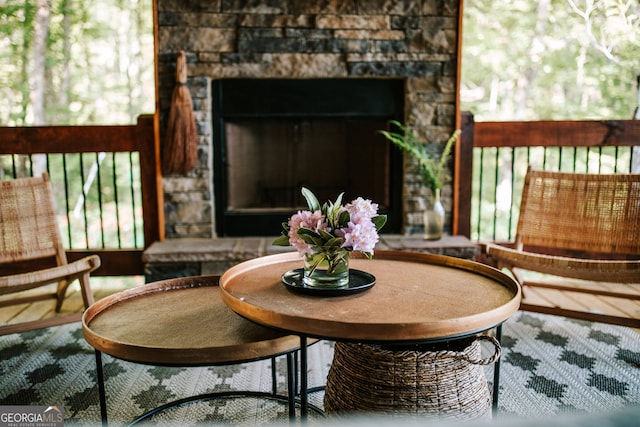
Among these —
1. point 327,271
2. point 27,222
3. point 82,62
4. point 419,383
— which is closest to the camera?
point 419,383

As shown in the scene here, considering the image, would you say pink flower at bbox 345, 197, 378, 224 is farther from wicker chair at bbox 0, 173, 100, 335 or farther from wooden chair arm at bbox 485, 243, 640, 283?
A: wicker chair at bbox 0, 173, 100, 335

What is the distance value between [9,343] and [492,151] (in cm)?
670

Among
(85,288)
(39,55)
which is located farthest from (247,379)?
(39,55)

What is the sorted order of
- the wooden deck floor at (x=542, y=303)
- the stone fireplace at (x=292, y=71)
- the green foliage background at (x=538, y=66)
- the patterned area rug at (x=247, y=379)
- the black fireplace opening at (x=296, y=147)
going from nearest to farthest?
the patterned area rug at (x=247, y=379) < the wooden deck floor at (x=542, y=303) < the stone fireplace at (x=292, y=71) < the black fireplace opening at (x=296, y=147) < the green foliage background at (x=538, y=66)

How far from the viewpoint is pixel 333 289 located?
165 cm

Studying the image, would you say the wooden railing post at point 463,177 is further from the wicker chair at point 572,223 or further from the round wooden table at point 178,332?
the round wooden table at point 178,332

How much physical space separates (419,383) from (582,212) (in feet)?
6.09

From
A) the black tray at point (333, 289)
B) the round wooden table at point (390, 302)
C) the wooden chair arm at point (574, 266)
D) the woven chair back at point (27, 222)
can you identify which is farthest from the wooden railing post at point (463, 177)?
the woven chair back at point (27, 222)

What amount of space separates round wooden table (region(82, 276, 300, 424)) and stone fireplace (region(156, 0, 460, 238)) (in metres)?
1.43

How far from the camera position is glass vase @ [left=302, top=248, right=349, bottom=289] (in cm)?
164

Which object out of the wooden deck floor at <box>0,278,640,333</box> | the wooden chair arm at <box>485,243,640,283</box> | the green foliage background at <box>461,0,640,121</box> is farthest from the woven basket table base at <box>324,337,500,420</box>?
the green foliage background at <box>461,0,640,121</box>

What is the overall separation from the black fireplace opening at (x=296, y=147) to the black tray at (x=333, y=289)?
167cm

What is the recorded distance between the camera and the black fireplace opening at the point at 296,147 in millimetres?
3395

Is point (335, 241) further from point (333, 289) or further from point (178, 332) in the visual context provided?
point (178, 332)
